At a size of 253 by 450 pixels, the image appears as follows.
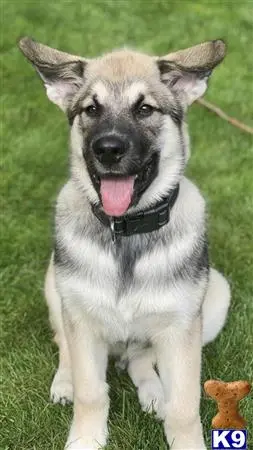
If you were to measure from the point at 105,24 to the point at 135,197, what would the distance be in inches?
204

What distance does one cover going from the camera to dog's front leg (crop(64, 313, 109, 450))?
11.0 ft

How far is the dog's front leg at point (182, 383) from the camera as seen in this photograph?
3268 mm

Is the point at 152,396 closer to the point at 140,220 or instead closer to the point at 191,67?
the point at 140,220

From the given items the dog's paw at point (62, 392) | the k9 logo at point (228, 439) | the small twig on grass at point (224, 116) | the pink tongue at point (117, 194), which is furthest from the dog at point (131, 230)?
the small twig on grass at point (224, 116)

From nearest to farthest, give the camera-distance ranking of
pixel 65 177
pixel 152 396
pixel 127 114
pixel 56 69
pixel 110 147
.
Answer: pixel 110 147 → pixel 127 114 → pixel 56 69 → pixel 152 396 → pixel 65 177

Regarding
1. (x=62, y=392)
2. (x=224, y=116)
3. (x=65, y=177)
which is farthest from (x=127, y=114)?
(x=224, y=116)

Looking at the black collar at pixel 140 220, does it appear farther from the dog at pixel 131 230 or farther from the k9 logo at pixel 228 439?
the k9 logo at pixel 228 439

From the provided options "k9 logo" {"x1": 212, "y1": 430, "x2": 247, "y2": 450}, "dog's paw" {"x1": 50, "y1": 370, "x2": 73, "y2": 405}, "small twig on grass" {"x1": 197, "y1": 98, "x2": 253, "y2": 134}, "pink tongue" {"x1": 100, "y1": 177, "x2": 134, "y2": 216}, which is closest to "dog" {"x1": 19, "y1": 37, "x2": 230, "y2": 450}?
"pink tongue" {"x1": 100, "y1": 177, "x2": 134, "y2": 216}

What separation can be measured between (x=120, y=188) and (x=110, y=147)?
0.22m

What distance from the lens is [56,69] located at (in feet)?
10.4

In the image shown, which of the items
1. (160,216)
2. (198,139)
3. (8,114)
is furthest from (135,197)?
(8,114)

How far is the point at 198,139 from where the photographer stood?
6.25m

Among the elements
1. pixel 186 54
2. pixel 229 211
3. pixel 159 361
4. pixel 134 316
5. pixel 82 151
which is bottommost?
pixel 229 211

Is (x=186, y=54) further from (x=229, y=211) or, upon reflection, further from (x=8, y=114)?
(x=8, y=114)
